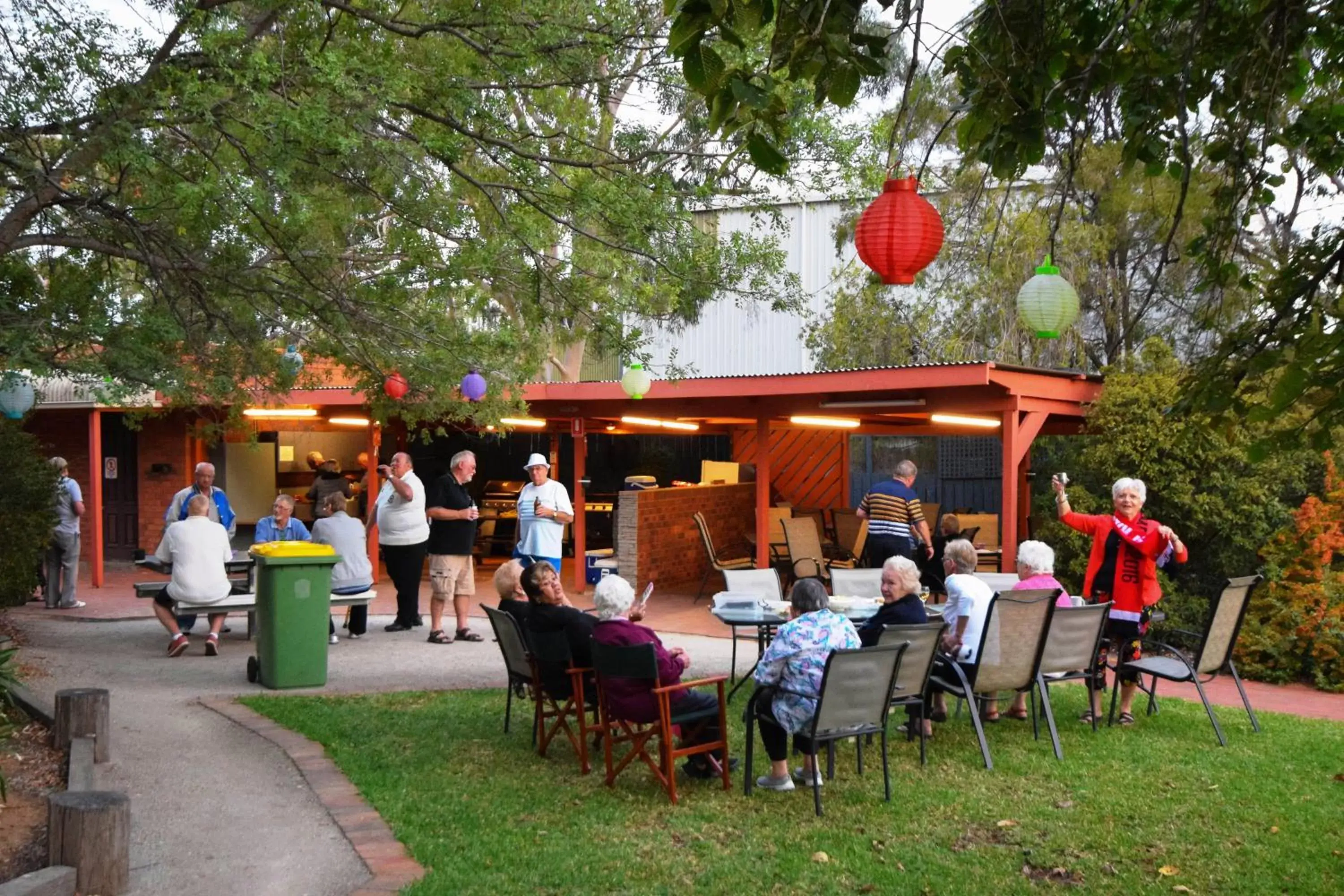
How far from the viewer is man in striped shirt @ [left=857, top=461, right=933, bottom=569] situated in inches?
413

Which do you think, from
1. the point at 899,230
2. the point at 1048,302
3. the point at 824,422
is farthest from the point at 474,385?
the point at 824,422

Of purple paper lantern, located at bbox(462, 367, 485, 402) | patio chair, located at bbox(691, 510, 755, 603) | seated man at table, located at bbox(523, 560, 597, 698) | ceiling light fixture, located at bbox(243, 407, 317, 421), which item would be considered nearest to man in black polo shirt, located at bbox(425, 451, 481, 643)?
purple paper lantern, located at bbox(462, 367, 485, 402)

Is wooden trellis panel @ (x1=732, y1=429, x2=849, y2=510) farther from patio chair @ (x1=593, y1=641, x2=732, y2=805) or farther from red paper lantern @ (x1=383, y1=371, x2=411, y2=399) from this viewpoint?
patio chair @ (x1=593, y1=641, x2=732, y2=805)

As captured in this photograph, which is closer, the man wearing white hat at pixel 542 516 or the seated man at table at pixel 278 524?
the man wearing white hat at pixel 542 516

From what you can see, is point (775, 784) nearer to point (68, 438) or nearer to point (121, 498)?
point (121, 498)

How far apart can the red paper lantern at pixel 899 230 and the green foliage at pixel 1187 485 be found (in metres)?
Answer: 6.42

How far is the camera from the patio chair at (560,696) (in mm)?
6156

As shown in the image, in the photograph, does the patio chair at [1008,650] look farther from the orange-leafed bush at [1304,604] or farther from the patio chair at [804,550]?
the patio chair at [804,550]

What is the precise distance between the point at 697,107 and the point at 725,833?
9.00 meters

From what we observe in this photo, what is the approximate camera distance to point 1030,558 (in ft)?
24.1

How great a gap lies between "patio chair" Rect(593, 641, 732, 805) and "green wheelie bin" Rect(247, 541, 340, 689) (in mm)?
3002

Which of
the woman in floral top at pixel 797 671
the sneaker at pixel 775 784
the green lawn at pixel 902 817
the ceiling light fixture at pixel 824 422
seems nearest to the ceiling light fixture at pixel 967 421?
the ceiling light fixture at pixel 824 422

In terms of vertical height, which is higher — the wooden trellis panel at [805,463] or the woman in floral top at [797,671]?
the wooden trellis panel at [805,463]

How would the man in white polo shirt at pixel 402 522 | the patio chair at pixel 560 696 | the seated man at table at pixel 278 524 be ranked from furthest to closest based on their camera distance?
the seated man at table at pixel 278 524 → the man in white polo shirt at pixel 402 522 → the patio chair at pixel 560 696
